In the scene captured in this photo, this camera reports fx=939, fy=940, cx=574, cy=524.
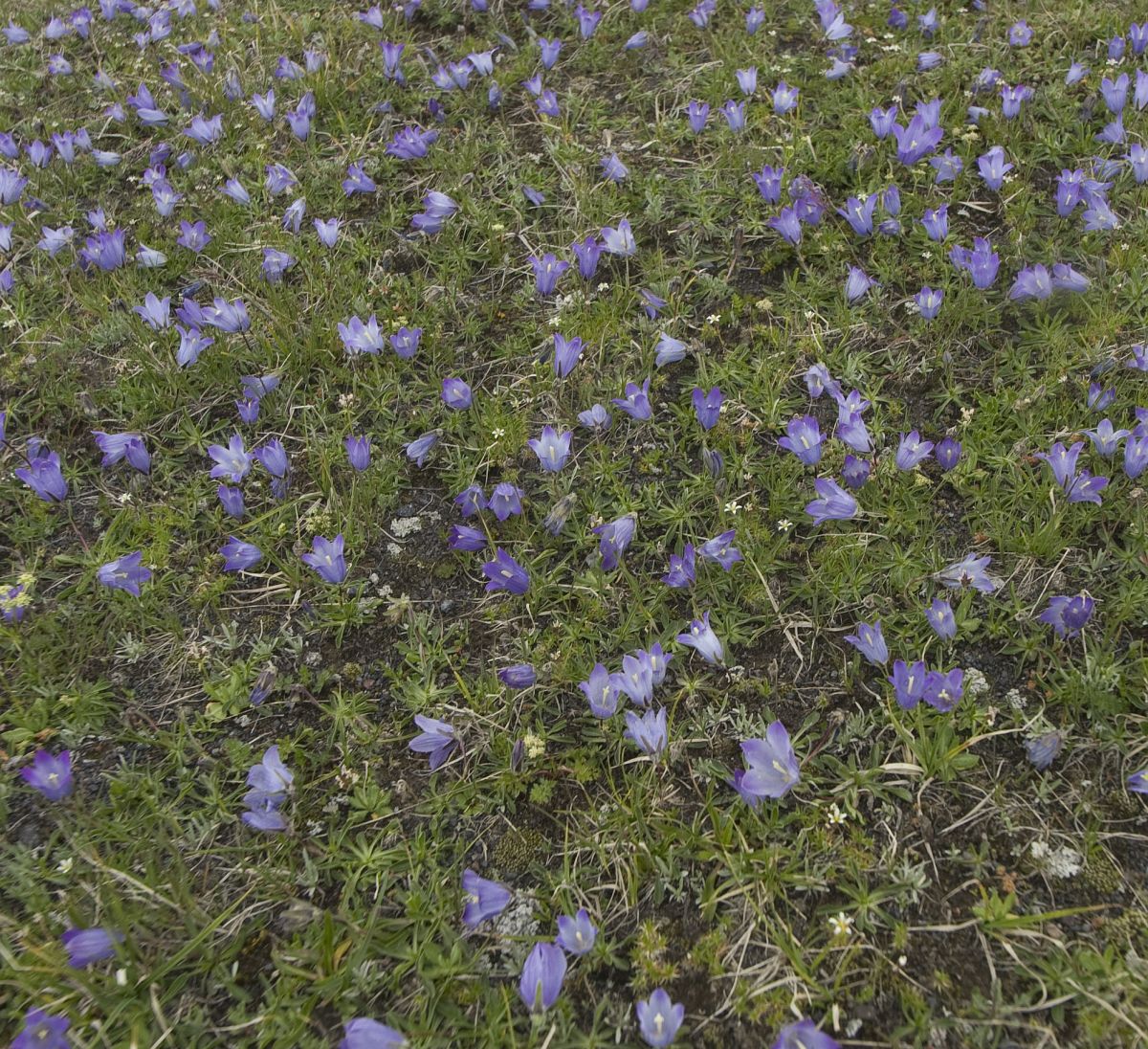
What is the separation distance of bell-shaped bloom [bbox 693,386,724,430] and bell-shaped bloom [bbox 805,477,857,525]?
52 centimetres

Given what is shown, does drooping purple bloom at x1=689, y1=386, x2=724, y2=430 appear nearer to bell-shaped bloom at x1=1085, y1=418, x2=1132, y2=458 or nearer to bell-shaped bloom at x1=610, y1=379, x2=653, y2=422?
bell-shaped bloom at x1=610, y1=379, x2=653, y2=422

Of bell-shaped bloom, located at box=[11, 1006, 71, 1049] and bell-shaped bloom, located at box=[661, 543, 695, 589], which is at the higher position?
bell-shaped bloom, located at box=[661, 543, 695, 589]

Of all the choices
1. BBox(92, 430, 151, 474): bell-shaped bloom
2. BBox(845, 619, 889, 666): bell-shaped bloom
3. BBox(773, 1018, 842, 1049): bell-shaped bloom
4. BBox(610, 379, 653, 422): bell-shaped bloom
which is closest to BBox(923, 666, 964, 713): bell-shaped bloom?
BBox(845, 619, 889, 666): bell-shaped bloom

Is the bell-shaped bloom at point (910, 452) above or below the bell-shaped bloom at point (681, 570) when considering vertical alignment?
above

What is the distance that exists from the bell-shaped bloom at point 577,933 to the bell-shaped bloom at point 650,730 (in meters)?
0.53

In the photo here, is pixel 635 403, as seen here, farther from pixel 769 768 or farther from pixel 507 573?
pixel 769 768

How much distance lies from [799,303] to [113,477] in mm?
3072

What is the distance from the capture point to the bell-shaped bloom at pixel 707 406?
3.63m

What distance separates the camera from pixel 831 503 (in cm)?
336

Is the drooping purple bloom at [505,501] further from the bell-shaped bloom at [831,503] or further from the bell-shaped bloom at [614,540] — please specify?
the bell-shaped bloom at [831,503]

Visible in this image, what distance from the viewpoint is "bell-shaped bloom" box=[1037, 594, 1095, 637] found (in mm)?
2961

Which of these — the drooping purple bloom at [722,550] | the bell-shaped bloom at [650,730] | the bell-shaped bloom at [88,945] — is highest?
the drooping purple bloom at [722,550]

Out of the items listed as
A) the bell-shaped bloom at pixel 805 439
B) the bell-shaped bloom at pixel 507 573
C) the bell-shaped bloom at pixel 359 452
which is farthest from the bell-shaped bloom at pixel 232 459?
the bell-shaped bloom at pixel 805 439

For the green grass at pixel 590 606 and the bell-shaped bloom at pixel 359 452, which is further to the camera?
the bell-shaped bloom at pixel 359 452
